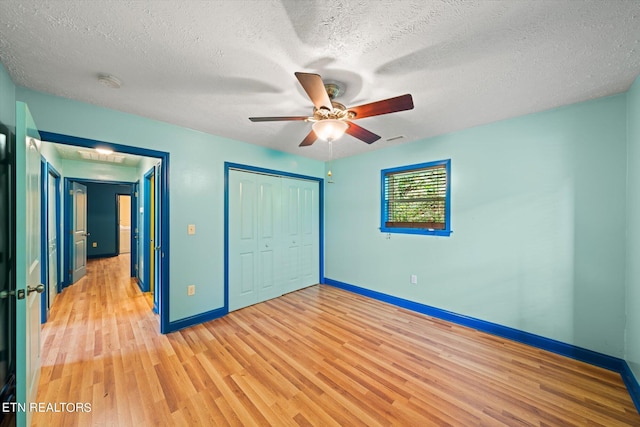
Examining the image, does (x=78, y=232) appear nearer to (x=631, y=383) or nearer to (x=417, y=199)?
(x=417, y=199)

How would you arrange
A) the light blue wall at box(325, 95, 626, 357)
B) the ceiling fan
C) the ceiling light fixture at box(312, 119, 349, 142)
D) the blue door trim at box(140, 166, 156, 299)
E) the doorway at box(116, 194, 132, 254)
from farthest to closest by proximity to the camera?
the doorway at box(116, 194, 132, 254) < the blue door trim at box(140, 166, 156, 299) < the light blue wall at box(325, 95, 626, 357) < the ceiling light fixture at box(312, 119, 349, 142) < the ceiling fan

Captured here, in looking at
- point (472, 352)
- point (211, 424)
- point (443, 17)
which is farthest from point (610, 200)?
point (211, 424)

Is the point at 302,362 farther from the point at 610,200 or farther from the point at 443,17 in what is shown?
the point at 610,200

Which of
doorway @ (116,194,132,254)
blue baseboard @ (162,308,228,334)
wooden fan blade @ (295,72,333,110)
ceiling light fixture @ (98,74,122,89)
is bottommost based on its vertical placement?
blue baseboard @ (162,308,228,334)

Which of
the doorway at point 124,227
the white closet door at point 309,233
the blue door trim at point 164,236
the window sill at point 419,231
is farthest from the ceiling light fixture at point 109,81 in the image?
the doorway at point 124,227

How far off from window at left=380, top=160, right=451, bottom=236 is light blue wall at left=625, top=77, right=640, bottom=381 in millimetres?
1371

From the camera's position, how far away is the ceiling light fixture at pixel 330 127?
5.91ft

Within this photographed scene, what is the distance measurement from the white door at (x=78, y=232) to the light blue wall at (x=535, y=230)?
581 cm

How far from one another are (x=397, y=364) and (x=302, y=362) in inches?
33.4

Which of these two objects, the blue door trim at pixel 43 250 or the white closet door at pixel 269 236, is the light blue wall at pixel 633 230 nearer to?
the white closet door at pixel 269 236

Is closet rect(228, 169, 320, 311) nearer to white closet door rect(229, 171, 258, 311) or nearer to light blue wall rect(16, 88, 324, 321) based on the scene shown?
white closet door rect(229, 171, 258, 311)

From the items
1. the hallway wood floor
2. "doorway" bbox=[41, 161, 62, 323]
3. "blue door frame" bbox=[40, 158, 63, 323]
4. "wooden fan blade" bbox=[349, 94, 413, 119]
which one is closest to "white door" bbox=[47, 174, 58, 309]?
"doorway" bbox=[41, 161, 62, 323]

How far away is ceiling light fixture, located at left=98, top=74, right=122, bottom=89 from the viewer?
5.66 feet

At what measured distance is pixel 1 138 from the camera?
1562 millimetres
